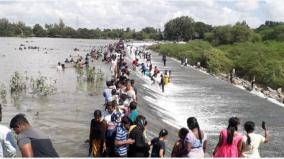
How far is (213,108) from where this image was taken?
2767 centimetres

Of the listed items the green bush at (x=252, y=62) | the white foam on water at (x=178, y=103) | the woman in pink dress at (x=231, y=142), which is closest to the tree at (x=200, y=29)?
the green bush at (x=252, y=62)

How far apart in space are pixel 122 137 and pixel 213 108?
60.1 ft

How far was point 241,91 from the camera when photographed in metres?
37.1

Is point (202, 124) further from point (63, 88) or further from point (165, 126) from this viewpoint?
point (63, 88)

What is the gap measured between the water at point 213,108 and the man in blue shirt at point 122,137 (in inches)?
261

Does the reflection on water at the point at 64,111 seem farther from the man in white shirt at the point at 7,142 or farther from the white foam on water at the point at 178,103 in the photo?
the man in white shirt at the point at 7,142

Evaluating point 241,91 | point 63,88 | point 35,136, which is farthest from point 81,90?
point 35,136

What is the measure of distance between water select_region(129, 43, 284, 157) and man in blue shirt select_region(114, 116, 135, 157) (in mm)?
6640

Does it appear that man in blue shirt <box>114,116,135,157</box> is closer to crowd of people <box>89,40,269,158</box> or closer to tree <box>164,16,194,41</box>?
crowd of people <box>89,40,269,158</box>

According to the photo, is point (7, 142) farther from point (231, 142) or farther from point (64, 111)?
point (64, 111)

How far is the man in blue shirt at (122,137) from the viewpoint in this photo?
990cm

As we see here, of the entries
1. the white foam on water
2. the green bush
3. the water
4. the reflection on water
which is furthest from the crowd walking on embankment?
the green bush

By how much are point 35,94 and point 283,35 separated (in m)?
78.0

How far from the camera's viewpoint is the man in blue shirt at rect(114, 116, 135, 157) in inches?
390
